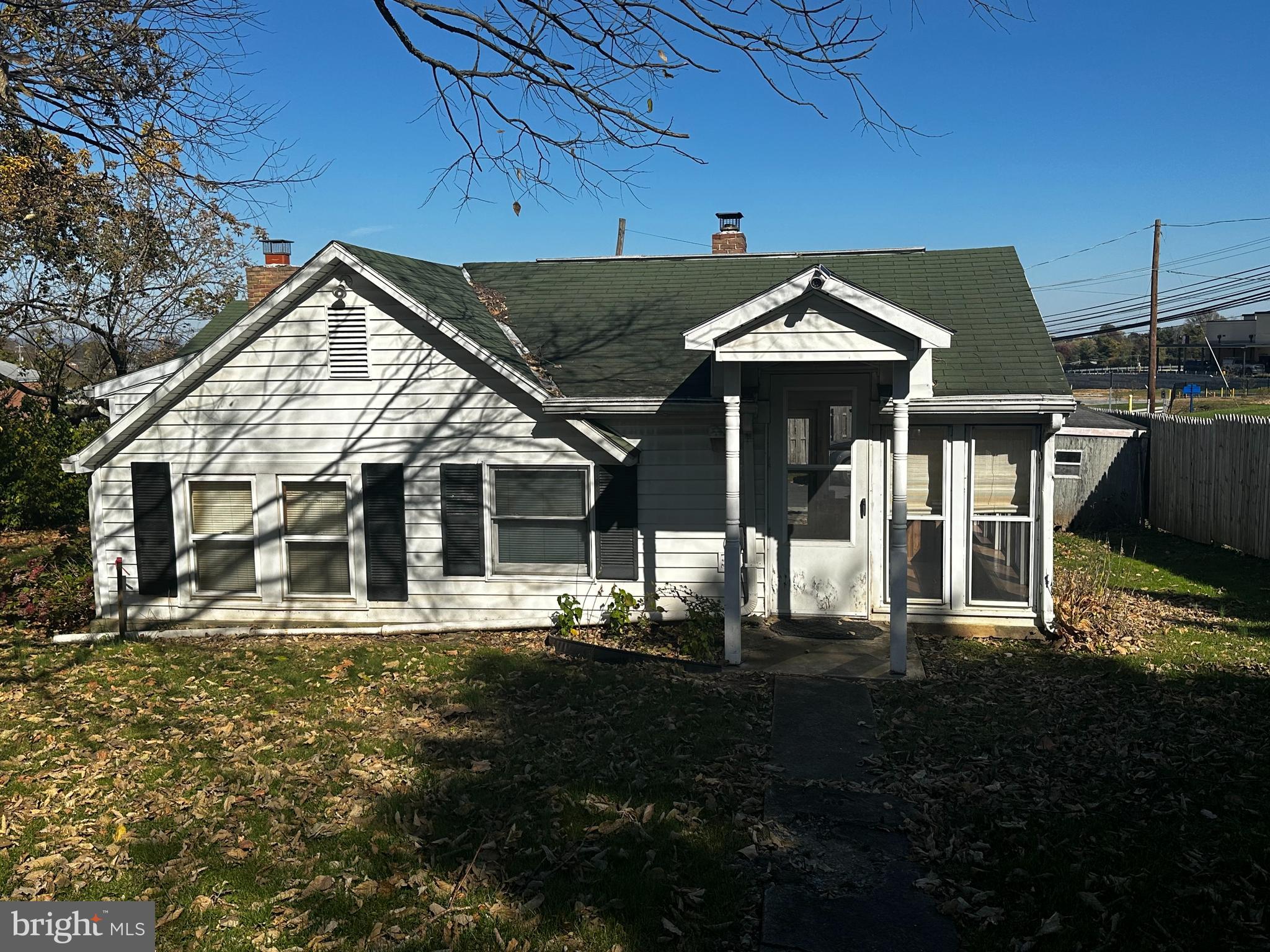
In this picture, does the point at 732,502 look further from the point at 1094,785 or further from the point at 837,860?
the point at 837,860

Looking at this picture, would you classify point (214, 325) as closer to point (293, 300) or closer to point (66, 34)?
point (293, 300)

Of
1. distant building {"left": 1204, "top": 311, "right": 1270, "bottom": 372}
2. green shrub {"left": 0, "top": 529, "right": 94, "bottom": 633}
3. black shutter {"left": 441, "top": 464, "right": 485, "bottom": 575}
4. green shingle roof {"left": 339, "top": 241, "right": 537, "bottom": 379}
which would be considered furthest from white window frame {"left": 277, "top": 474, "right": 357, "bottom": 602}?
distant building {"left": 1204, "top": 311, "right": 1270, "bottom": 372}

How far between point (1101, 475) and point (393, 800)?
57.3ft

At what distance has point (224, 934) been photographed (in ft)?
15.9

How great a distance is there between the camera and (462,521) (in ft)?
36.0

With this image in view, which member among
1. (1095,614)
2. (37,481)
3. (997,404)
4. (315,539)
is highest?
(997,404)

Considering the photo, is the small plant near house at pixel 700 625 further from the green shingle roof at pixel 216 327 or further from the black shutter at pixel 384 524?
the green shingle roof at pixel 216 327

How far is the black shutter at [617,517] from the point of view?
10.8 m

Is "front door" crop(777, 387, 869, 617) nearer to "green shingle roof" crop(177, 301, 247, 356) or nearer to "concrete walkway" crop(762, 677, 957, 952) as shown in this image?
"concrete walkway" crop(762, 677, 957, 952)

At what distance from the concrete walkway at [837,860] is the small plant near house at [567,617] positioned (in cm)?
335

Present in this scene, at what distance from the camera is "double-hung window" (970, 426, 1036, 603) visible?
1052 cm

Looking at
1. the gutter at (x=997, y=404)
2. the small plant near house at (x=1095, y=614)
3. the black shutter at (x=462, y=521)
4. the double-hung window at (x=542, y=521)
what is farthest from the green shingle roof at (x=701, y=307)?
the small plant near house at (x=1095, y=614)

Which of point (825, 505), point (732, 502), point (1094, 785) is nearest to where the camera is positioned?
point (1094, 785)

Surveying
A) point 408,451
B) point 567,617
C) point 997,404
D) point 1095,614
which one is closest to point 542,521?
point 567,617
